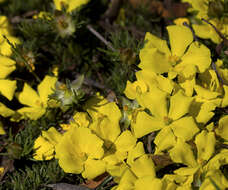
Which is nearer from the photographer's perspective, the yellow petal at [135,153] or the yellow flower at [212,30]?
the yellow petal at [135,153]

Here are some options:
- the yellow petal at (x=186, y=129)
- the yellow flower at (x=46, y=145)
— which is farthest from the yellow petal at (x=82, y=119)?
the yellow petal at (x=186, y=129)

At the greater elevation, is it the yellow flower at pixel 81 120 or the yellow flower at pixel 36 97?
the yellow flower at pixel 81 120

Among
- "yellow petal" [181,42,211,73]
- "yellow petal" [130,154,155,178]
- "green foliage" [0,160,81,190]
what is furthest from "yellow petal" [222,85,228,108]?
"green foliage" [0,160,81,190]

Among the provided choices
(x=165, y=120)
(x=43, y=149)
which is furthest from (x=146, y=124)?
(x=43, y=149)

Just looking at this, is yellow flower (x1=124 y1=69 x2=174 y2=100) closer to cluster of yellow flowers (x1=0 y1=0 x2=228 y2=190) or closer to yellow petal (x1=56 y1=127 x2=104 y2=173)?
cluster of yellow flowers (x1=0 y1=0 x2=228 y2=190)

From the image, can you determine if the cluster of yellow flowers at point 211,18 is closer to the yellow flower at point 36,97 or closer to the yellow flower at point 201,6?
the yellow flower at point 201,6

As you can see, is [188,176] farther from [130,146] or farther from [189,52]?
[189,52]

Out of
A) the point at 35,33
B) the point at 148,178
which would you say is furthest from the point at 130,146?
the point at 35,33
